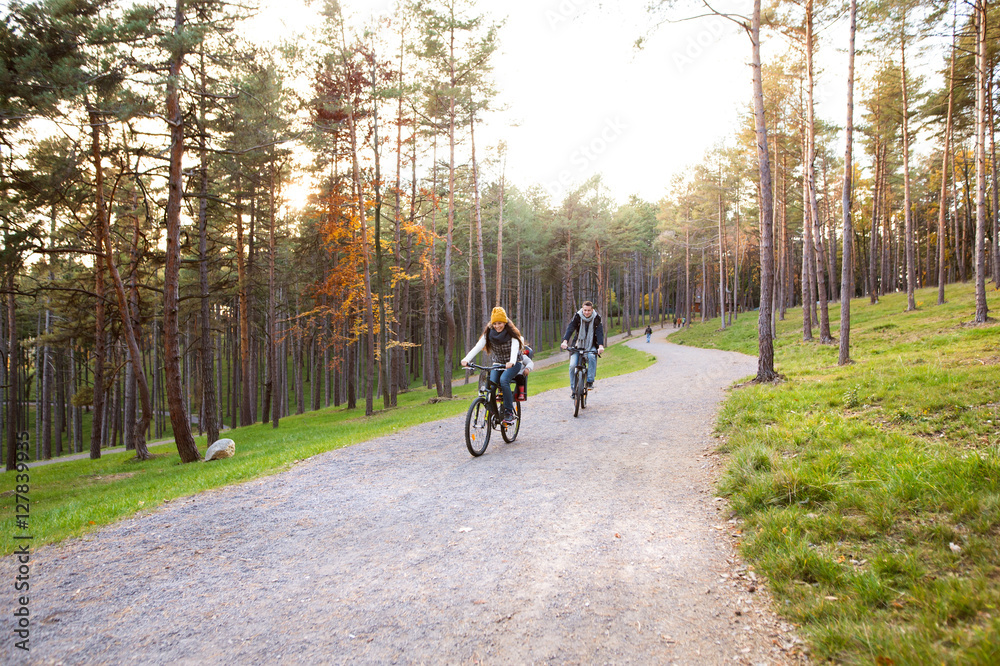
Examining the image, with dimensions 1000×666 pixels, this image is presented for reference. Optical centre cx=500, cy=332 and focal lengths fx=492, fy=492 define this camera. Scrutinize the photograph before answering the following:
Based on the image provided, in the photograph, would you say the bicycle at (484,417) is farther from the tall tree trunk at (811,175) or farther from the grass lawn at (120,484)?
the tall tree trunk at (811,175)

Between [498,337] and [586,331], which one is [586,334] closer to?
[586,331]

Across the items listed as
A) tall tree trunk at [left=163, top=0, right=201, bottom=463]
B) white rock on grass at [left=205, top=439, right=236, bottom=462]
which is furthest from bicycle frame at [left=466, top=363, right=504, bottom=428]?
white rock on grass at [left=205, top=439, right=236, bottom=462]

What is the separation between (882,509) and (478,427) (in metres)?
4.97

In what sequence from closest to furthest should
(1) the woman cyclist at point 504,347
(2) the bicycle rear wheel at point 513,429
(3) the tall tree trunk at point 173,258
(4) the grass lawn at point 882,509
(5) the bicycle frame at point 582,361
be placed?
(4) the grass lawn at point 882,509 → (1) the woman cyclist at point 504,347 → (2) the bicycle rear wheel at point 513,429 → (5) the bicycle frame at point 582,361 → (3) the tall tree trunk at point 173,258

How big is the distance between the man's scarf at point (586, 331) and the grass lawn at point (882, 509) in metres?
3.13

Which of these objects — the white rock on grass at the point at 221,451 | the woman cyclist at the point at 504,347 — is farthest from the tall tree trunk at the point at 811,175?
the white rock on grass at the point at 221,451

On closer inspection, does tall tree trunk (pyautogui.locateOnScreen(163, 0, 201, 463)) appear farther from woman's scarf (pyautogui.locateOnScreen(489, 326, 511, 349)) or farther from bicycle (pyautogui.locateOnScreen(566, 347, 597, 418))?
bicycle (pyautogui.locateOnScreen(566, 347, 597, 418))

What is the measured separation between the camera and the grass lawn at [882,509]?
2494mm

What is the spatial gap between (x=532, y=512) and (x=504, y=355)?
341 cm

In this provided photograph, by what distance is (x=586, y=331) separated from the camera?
10.5 m

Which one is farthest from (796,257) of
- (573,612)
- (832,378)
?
(573,612)

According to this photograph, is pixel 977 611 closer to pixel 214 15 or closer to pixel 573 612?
pixel 573 612

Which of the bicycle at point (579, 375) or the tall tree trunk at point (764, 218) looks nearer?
the bicycle at point (579, 375)

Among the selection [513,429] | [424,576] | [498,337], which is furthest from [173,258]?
[424,576]
